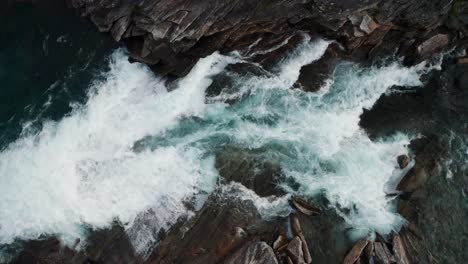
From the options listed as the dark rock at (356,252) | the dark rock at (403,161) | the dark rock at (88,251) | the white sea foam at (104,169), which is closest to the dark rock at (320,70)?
the dark rock at (403,161)

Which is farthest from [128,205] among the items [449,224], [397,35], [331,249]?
[397,35]

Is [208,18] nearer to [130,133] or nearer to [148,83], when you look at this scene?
[148,83]

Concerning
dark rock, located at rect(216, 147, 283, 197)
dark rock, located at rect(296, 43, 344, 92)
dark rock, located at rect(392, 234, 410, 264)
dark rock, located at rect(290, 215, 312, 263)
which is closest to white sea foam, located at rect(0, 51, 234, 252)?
dark rock, located at rect(216, 147, 283, 197)

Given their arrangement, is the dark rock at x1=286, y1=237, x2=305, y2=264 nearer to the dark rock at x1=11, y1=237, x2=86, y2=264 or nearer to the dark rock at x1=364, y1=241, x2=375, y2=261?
the dark rock at x1=364, y1=241, x2=375, y2=261

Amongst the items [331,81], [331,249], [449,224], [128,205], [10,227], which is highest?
[10,227]

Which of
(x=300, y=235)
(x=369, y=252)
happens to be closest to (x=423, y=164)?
(x=369, y=252)

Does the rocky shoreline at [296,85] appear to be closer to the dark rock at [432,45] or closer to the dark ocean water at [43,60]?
the dark rock at [432,45]

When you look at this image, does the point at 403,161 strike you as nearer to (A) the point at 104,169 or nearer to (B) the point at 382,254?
(B) the point at 382,254
